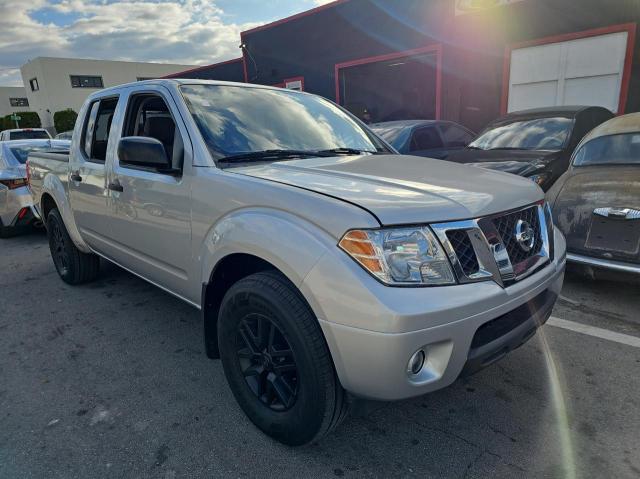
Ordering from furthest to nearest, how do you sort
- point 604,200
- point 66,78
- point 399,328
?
1. point 66,78
2. point 604,200
3. point 399,328

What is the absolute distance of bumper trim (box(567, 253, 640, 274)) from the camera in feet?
11.3

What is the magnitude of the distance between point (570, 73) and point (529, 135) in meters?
4.66

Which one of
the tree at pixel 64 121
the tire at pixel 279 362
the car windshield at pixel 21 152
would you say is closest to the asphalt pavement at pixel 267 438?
the tire at pixel 279 362

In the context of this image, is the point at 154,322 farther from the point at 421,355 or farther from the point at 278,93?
the point at 421,355

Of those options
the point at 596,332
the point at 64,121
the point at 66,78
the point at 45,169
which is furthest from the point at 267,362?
the point at 66,78

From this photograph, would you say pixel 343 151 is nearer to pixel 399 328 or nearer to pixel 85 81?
pixel 399 328

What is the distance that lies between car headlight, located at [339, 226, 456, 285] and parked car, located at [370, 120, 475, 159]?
16.9 feet

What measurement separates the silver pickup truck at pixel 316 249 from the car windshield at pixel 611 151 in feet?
7.28

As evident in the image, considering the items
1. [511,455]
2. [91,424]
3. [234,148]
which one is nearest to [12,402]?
[91,424]

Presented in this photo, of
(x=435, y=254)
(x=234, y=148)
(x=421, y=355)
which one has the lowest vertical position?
(x=421, y=355)

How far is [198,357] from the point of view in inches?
124

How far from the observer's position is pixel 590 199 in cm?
379

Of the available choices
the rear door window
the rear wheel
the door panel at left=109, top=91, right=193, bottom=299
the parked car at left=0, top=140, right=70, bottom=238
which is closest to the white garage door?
the rear door window

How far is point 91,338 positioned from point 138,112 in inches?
70.7
